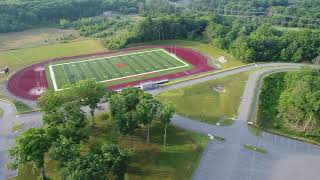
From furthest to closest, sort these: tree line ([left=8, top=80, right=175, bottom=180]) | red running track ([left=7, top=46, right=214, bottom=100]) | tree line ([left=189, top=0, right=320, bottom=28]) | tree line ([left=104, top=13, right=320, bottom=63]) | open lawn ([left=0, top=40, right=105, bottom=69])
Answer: tree line ([left=189, top=0, right=320, bottom=28])
open lawn ([left=0, top=40, right=105, bottom=69])
tree line ([left=104, top=13, right=320, bottom=63])
red running track ([left=7, top=46, right=214, bottom=100])
tree line ([left=8, top=80, right=175, bottom=180])

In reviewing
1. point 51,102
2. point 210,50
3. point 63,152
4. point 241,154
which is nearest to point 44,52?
point 51,102

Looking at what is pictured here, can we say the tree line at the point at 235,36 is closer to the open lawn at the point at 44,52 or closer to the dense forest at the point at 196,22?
the dense forest at the point at 196,22

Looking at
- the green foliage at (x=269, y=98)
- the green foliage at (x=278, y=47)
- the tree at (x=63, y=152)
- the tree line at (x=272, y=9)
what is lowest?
the green foliage at (x=269, y=98)

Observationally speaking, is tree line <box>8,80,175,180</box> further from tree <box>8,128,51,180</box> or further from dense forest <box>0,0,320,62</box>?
dense forest <box>0,0,320,62</box>

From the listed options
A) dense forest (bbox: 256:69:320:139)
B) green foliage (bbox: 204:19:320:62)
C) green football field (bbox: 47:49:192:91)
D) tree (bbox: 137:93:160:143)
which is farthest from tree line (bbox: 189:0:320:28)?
tree (bbox: 137:93:160:143)

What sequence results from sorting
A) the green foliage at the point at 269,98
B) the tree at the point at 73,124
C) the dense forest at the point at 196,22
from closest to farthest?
1. the tree at the point at 73,124
2. the green foliage at the point at 269,98
3. the dense forest at the point at 196,22

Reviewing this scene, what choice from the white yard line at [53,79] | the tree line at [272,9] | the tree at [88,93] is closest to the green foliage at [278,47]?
the tree at [88,93]
